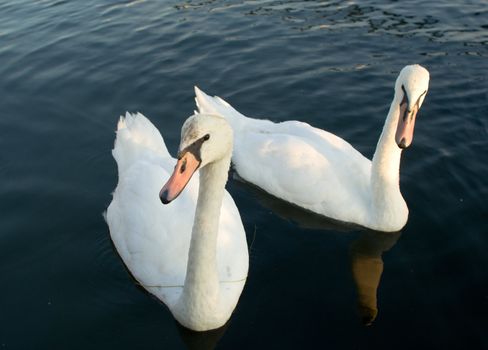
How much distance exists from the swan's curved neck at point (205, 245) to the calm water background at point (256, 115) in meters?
0.57

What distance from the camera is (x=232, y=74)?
1248 cm

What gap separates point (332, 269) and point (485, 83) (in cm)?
585

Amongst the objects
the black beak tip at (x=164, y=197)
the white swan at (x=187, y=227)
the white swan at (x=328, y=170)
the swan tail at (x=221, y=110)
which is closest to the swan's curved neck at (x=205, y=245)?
the white swan at (x=187, y=227)

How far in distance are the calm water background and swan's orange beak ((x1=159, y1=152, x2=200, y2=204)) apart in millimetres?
2053

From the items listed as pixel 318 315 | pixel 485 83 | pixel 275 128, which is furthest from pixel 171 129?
pixel 485 83

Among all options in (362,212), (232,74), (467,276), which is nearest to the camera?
(467,276)

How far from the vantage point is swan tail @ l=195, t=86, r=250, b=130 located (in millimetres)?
9414

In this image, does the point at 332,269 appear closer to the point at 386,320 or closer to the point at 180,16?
the point at 386,320

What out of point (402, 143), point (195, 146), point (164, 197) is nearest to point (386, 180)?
point (402, 143)

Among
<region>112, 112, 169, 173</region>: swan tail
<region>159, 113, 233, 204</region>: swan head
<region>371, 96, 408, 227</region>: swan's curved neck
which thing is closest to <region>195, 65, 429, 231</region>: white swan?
<region>371, 96, 408, 227</region>: swan's curved neck

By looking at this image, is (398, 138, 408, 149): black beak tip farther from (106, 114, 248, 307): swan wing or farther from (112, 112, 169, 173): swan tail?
(112, 112, 169, 173): swan tail

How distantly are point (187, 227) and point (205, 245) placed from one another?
0.97 m

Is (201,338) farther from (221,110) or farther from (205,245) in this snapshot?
(221,110)

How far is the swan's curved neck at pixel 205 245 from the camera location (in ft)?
17.7
